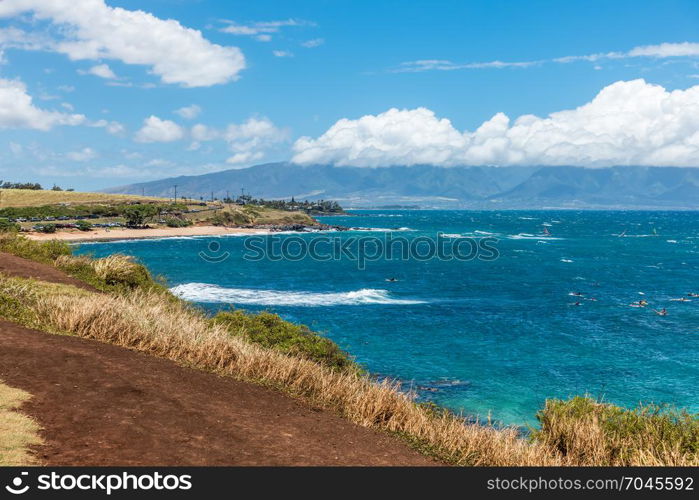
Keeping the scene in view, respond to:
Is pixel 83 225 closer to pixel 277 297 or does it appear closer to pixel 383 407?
pixel 277 297

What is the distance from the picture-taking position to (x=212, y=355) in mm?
16609

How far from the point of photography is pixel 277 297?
63.6m

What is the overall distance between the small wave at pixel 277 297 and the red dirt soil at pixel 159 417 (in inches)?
1687

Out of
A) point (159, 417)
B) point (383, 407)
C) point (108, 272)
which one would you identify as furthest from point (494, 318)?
point (159, 417)

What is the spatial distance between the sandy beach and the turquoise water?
25.0m

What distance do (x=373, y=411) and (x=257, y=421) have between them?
3276mm

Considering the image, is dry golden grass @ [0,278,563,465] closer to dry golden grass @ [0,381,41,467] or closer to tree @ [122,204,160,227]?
dry golden grass @ [0,381,41,467]

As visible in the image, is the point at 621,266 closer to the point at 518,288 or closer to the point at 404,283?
the point at 518,288

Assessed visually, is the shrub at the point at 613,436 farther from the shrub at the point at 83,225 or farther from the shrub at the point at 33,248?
the shrub at the point at 83,225

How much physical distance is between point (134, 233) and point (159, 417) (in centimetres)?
14876

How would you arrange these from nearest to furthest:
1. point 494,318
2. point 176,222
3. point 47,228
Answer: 1. point 494,318
2. point 47,228
3. point 176,222

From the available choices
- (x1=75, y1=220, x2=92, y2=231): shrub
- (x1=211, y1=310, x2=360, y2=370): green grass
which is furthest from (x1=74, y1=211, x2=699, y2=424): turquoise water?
(x1=75, y1=220, x2=92, y2=231): shrub
